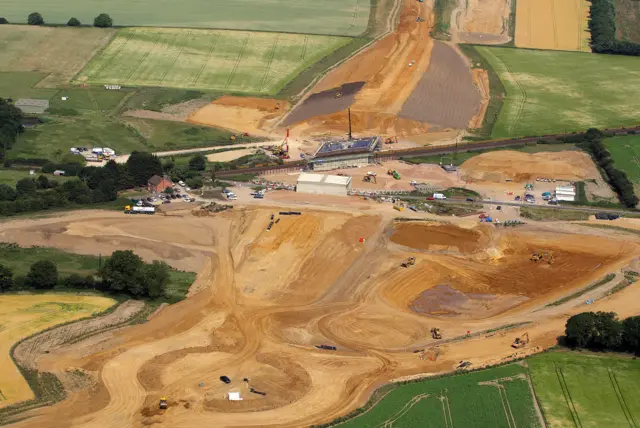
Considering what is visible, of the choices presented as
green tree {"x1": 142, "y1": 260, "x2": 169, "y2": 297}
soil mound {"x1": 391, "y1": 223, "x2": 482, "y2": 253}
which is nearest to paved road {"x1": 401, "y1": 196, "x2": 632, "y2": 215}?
soil mound {"x1": 391, "y1": 223, "x2": 482, "y2": 253}

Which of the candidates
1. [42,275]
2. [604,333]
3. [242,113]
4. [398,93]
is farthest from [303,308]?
[398,93]

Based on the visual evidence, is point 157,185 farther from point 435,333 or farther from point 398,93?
point 398,93

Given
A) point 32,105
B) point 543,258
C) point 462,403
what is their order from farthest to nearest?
point 32,105 → point 543,258 → point 462,403

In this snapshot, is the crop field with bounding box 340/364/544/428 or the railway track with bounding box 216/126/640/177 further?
the railway track with bounding box 216/126/640/177

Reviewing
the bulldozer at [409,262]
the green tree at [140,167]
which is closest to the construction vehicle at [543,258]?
the bulldozer at [409,262]

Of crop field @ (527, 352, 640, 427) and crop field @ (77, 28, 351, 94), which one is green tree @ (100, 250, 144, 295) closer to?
crop field @ (527, 352, 640, 427)
